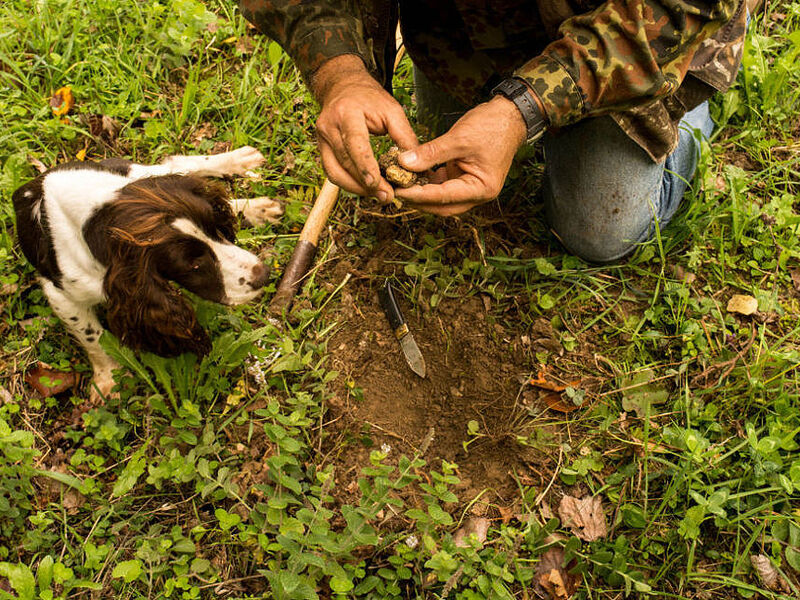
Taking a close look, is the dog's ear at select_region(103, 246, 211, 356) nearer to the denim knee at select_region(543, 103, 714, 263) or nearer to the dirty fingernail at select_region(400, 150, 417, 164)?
the dirty fingernail at select_region(400, 150, 417, 164)

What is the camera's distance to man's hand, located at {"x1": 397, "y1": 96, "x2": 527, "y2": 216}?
2027 millimetres

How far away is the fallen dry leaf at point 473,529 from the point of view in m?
2.26

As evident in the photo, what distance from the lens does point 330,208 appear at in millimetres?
2998

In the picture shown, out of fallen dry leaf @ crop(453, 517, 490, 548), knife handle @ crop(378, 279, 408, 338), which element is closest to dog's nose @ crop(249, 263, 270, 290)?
knife handle @ crop(378, 279, 408, 338)

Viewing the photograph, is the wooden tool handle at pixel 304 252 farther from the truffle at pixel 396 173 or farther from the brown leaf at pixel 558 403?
the brown leaf at pixel 558 403

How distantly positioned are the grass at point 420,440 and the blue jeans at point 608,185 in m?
0.12

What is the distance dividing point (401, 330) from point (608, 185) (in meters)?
1.09

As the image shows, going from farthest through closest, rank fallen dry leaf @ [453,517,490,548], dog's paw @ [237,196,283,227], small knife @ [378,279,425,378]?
1. dog's paw @ [237,196,283,227]
2. small knife @ [378,279,425,378]
3. fallen dry leaf @ [453,517,490,548]

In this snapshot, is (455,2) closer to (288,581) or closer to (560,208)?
(560,208)

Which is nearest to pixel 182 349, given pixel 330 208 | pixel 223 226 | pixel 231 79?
pixel 223 226

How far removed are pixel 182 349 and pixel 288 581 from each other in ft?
3.40

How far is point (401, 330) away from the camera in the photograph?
2.69 m

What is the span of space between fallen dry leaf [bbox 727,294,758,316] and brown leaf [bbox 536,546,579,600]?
4.29ft

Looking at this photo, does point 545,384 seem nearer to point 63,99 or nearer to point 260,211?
point 260,211
